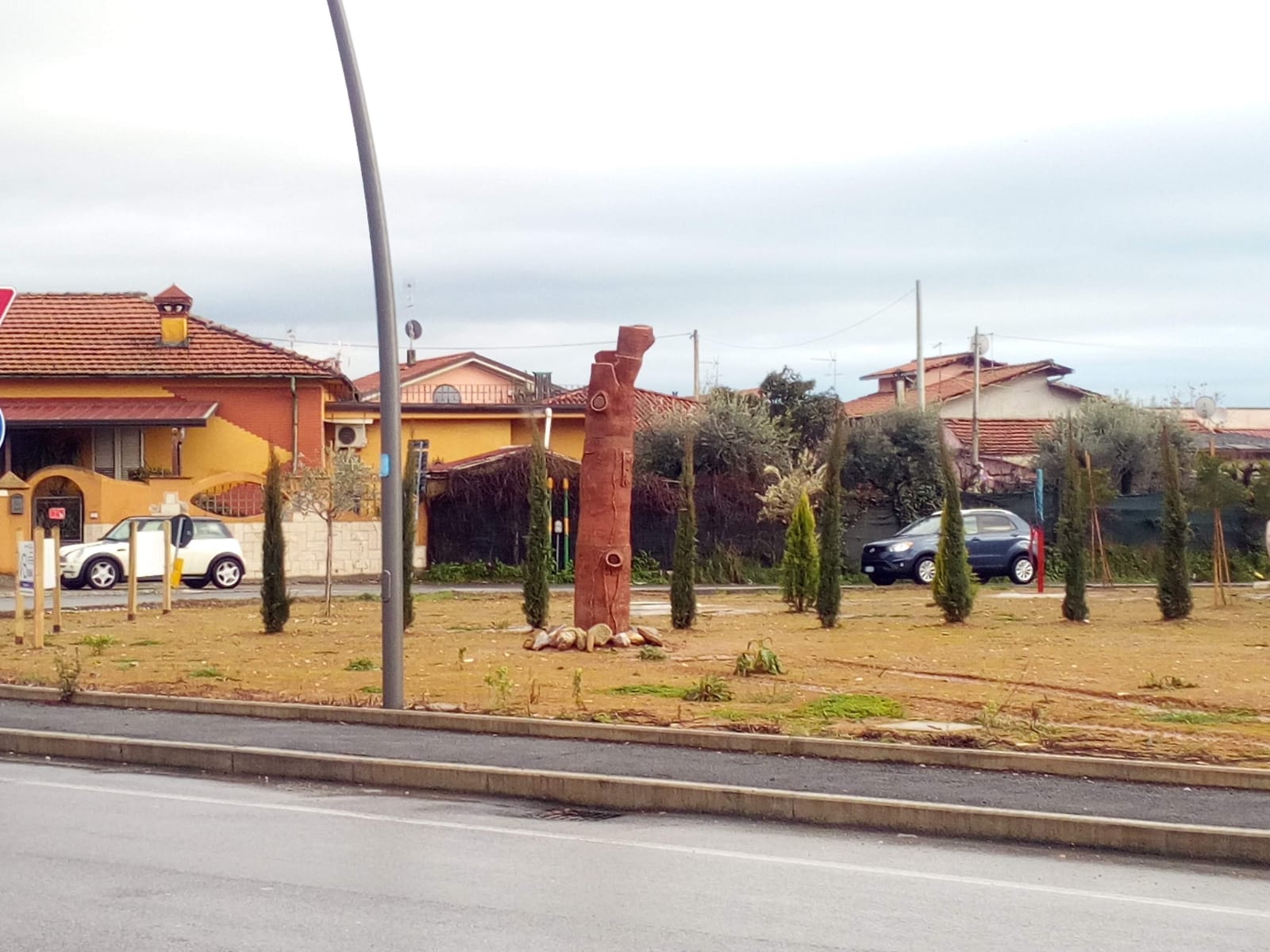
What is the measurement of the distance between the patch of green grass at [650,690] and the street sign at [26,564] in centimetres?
873

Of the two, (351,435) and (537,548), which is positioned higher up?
(351,435)

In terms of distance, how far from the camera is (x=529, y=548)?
21.6m

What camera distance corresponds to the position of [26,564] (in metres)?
19.7

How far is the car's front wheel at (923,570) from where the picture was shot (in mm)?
33125

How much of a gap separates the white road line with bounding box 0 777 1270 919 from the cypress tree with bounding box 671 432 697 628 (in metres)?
11.8

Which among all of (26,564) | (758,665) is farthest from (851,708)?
(26,564)

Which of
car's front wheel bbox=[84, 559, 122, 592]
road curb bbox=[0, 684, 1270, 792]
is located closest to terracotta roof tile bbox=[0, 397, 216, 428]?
car's front wheel bbox=[84, 559, 122, 592]

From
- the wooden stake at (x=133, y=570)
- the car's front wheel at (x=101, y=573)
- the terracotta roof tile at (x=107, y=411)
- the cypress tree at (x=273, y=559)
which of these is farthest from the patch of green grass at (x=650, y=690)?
the terracotta roof tile at (x=107, y=411)

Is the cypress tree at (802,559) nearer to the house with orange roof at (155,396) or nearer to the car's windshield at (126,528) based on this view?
the car's windshield at (126,528)

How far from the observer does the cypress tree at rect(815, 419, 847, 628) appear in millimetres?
21453

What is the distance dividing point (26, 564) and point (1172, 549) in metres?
16.0

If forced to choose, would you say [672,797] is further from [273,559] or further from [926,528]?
[926,528]

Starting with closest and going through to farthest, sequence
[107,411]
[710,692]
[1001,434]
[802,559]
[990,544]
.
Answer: [710,692]
[802,559]
[990,544]
[107,411]
[1001,434]

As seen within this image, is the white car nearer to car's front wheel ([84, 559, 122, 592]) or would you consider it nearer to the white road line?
car's front wheel ([84, 559, 122, 592])
